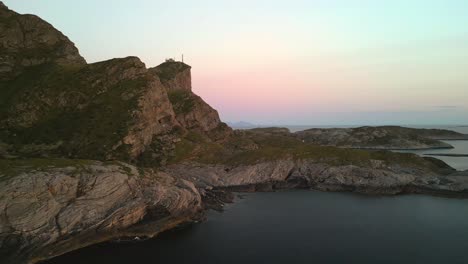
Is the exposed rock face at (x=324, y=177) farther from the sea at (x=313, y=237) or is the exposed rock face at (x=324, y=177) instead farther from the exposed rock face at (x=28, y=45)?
the exposed rock face at (x=28, y=45)

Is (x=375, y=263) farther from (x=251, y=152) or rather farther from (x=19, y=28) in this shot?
(x=19, y=28)

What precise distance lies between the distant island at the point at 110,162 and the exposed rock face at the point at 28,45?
346 millimetres

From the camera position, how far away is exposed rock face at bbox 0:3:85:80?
3844 inches

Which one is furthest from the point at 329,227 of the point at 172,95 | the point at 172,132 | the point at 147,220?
the point at 172,95

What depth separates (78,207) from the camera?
46.8m

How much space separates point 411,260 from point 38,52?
106573mm

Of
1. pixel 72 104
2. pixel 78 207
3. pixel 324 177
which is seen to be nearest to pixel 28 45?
pixel 72 104

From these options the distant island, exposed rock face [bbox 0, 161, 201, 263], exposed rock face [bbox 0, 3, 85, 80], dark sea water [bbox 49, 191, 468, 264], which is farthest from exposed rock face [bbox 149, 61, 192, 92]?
exposed rock face [bbox 0, 161, 201, 263]

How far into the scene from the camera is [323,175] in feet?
288

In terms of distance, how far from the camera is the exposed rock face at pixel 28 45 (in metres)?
97.6

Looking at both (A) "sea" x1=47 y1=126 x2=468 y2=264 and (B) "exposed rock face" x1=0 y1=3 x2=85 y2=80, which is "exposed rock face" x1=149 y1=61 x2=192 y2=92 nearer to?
(B) "exposed rock face" x1=0 y1=3 x2=85 y2=80

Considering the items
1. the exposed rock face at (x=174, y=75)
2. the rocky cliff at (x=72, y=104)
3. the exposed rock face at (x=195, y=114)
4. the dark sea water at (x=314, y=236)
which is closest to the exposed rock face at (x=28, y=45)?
the rocky cliff at (x=72, y=104)

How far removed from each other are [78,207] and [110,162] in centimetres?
1216

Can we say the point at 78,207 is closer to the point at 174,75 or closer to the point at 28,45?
the point at 28,45
